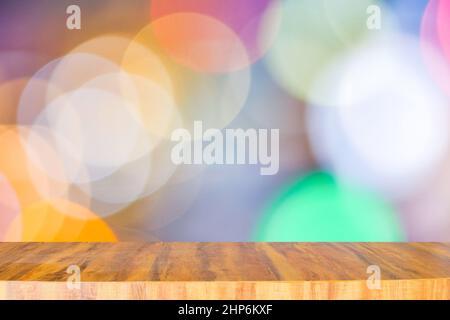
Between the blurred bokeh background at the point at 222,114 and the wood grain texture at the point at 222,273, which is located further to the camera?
the blurred bokeh background at the point at 222,114

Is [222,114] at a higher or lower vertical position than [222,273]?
higher

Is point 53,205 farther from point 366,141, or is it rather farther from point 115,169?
point 366,141

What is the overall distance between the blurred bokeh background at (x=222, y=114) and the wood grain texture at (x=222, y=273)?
0.60m

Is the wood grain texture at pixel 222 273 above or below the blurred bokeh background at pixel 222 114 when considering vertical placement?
below

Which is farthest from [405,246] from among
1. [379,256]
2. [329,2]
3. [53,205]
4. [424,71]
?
[53,205]

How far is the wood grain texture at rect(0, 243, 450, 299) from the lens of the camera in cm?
129

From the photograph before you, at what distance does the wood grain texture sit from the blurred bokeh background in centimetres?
60

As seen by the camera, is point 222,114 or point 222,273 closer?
point 222,273

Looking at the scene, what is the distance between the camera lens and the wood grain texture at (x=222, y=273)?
1.29 metres

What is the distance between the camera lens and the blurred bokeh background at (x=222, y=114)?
234cm

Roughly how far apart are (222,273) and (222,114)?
3.45 feet

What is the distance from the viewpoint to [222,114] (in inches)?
92.5

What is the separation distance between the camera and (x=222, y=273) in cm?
138
